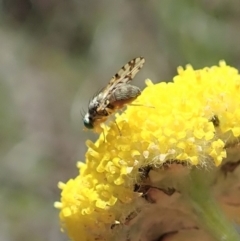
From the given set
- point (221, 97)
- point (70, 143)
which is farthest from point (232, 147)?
point (70, 143)

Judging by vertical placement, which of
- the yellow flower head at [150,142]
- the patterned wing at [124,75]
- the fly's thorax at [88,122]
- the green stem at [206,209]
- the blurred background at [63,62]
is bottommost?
the green stem at [206,209]

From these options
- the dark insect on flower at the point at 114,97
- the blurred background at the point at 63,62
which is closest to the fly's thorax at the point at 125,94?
the dark insect on flower at the point at 114,97

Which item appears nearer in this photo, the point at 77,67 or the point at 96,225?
the point at 96,225

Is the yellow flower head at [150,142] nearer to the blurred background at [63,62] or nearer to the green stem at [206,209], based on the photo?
the green stem at [206,209]

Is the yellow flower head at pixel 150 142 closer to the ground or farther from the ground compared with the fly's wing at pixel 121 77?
closer to the ground

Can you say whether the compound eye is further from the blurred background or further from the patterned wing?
the blurred background

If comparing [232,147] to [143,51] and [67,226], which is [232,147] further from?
[143,51]
